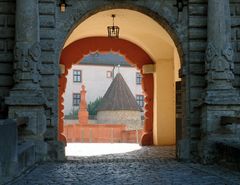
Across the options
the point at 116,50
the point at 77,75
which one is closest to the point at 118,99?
the point at 77,75

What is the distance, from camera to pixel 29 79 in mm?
9867

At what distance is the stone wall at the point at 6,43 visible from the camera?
34.0ft

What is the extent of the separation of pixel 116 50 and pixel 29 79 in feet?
28.4

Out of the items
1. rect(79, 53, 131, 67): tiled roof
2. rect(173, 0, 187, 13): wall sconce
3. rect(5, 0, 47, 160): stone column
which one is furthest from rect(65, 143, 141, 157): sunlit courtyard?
rect(79, 53, 131, 67): tiled roof

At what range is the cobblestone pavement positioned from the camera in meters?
6.79

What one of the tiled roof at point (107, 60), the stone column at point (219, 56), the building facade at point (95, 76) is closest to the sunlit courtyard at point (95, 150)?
the stone column at point (219, 56)

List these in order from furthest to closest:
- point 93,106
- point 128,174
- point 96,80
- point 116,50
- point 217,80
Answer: point 96,80 < point 93,106 < point 116,50 < point 217,80 < point 128,174

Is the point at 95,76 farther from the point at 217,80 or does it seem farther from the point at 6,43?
the point at 217,80

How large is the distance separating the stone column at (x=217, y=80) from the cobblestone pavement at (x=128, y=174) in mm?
749

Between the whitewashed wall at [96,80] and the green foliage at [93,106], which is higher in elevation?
the whitewashed wall at [96,80]

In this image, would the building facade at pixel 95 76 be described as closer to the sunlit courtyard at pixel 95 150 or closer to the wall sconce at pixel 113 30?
the sunlit courtyard at pixel 95 150

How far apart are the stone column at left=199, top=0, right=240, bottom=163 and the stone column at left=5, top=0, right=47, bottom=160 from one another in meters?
3.25

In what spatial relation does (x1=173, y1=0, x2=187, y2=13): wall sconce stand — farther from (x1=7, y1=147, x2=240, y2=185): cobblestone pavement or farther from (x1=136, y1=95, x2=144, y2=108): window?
(x1=136, y1=95, x2=144, y2=108): window

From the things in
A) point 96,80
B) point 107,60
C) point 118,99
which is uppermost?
point 107,60
